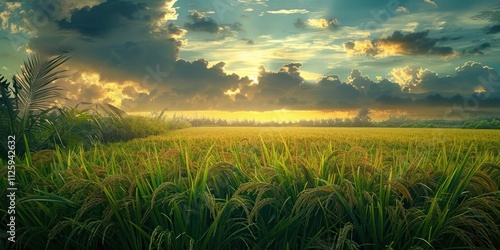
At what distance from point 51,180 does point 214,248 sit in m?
2.22

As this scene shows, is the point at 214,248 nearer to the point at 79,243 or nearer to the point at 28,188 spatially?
the point at 79,243

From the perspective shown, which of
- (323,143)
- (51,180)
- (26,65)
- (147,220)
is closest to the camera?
(147,220)

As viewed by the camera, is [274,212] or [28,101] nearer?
[274,212]

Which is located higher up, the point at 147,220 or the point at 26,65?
the point at 26,65

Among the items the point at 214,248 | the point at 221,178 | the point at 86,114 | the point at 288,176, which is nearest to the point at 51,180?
the point at 221,178

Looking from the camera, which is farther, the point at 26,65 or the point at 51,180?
the point at 26,65

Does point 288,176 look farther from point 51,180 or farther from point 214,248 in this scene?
point 51,180

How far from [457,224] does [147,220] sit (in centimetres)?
251

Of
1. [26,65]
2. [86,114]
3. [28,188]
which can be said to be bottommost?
[28,188]

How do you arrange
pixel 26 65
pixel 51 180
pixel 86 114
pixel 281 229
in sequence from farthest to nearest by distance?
pixel 86 114
pixel 26 65
pixel 51 180
pixel 281 229

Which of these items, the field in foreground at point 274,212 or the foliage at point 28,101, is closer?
the field in foreground at point 274,212

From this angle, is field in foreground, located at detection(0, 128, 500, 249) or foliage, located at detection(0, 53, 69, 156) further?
foliage, located at detection(0, 53, 69, 156)

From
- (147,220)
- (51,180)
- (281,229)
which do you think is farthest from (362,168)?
(51,180)

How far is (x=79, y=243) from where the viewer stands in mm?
4102
